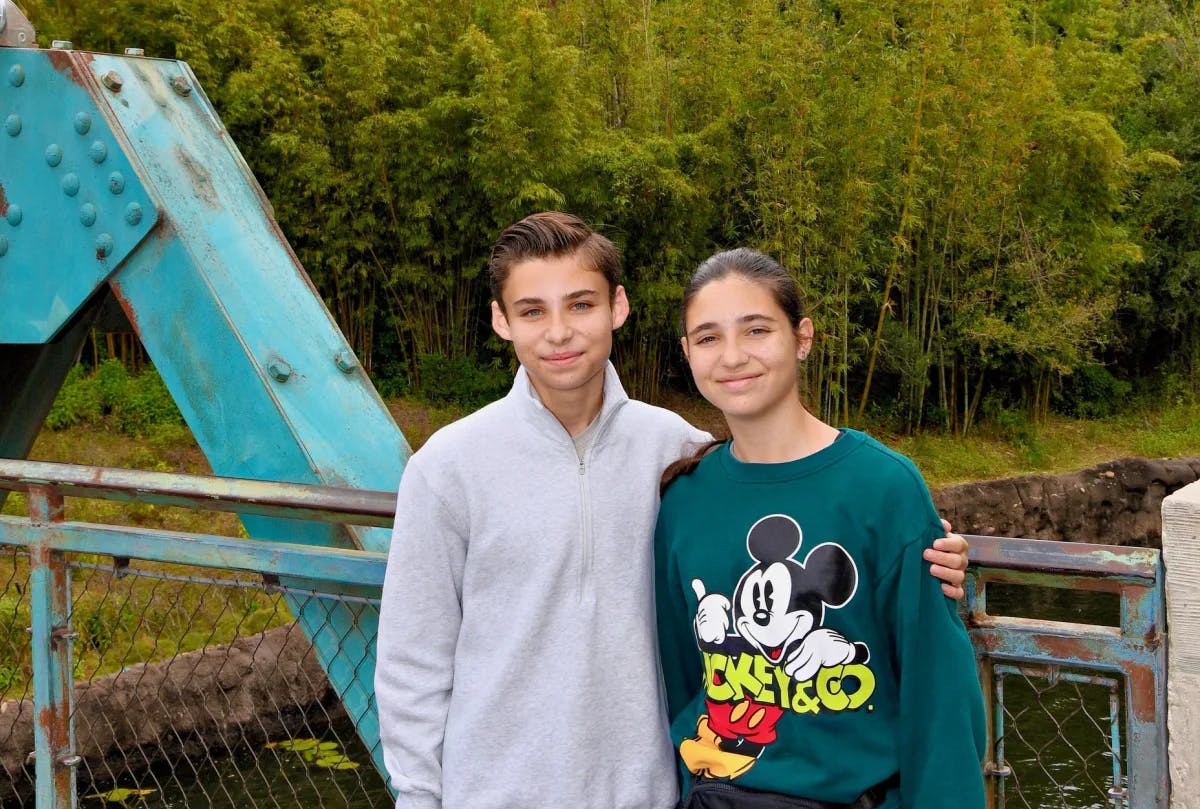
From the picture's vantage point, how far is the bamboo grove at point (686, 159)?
11.6 meters

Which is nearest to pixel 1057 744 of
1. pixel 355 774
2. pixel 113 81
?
pixel 355 774

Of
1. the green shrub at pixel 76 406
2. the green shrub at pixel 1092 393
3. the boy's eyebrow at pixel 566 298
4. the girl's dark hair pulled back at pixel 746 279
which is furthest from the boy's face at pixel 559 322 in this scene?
the green shrub at pixel 1092 393

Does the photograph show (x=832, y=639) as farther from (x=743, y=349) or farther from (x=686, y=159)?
(x=686, y=159)

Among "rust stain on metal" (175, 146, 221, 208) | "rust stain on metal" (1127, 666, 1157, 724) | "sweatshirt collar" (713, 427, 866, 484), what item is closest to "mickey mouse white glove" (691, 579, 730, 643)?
"sweatshirt collar" (713, 427, 866, 484)

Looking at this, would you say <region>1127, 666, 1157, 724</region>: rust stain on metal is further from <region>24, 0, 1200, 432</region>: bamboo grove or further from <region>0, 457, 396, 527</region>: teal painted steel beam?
<region>24, 0, 1200, 432</region>: bamboo grove

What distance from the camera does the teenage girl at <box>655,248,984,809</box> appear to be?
1378mm

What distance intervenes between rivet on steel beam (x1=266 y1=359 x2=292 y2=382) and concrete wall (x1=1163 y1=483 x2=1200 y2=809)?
121cm

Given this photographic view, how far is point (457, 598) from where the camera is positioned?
151cm

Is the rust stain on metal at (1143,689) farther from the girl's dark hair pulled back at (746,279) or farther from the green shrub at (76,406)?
the green shrub at (76,406)

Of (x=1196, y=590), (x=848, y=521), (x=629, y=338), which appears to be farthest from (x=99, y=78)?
(x=629, y=338)

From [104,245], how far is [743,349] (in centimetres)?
103

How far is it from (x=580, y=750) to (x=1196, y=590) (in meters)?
0.74

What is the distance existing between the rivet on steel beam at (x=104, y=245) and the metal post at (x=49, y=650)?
0.44m

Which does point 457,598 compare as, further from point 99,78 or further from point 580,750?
point 99,78
